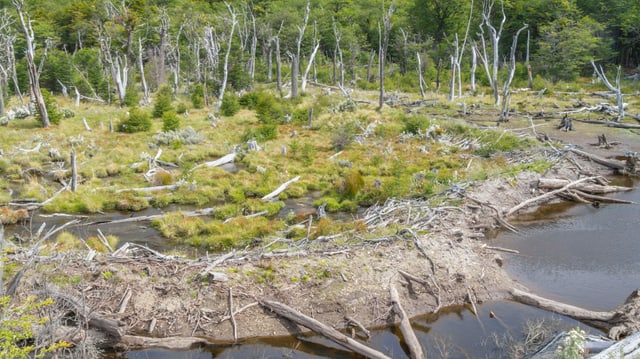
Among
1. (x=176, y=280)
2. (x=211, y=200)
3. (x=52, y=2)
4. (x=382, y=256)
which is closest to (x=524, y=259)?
(x=382, y=256)

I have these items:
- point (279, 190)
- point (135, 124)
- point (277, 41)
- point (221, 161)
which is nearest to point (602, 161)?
point (279, 190)

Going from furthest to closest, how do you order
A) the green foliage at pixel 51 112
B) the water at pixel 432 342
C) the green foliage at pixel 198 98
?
1. the green foliage at pixel 198 98
2. the green foliage at pixel 51 112
3. the water at pixel 432 342

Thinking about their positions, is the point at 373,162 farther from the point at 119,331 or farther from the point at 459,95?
the point at 459,95

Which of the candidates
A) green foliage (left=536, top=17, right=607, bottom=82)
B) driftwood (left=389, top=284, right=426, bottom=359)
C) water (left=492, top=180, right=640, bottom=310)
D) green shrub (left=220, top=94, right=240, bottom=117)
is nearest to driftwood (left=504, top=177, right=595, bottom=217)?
water (left=492, top=180, right=640, bottom=310)

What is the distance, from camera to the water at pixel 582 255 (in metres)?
12.8

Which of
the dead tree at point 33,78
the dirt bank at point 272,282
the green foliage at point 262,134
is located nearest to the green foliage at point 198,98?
the green foliage at point 262,134

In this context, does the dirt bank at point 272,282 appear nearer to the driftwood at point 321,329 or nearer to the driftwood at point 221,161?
the driftwood at point 321,329

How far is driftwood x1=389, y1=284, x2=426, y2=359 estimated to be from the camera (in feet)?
33.2

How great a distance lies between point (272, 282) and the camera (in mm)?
11891

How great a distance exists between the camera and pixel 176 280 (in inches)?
458

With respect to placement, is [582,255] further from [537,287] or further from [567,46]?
[567,46]

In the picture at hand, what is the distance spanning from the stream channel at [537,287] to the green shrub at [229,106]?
24.7 m

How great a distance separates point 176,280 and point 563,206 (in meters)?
14.8

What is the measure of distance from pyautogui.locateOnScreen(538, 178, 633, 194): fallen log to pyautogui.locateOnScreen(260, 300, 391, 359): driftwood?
13.0 metres
